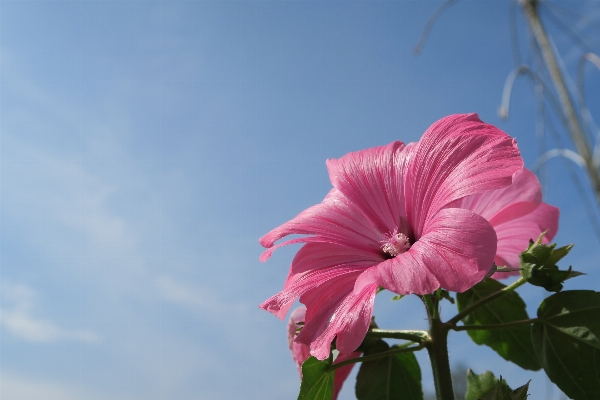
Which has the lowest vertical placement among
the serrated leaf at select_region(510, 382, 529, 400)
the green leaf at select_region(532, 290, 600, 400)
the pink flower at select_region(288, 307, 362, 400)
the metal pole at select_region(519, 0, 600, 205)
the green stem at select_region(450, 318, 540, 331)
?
the serrated leaf at select_region(510, 382, 529, 400)

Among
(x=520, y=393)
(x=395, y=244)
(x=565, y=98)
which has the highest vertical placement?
(x=565, y=98)

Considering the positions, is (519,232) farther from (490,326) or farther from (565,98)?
(565,98)

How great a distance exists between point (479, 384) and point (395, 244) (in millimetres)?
156

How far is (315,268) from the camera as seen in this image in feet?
1.19

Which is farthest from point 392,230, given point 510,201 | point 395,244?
point 510,201

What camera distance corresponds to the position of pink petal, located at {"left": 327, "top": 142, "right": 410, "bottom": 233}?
1.36ft

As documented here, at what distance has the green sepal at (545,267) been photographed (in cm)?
38

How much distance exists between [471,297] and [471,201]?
0.09m

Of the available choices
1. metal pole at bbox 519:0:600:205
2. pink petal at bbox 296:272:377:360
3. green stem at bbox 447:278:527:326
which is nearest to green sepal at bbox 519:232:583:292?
green stem at bbox 447:278:527:326

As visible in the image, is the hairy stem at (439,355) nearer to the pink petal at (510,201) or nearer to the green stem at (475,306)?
the green stem at (475,306)

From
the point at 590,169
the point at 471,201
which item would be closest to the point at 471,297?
the point at 471,201

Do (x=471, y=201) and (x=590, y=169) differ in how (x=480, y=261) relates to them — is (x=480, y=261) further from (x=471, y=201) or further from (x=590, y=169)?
(x=590, y=169)

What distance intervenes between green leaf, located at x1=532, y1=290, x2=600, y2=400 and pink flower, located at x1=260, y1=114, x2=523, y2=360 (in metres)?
0.12

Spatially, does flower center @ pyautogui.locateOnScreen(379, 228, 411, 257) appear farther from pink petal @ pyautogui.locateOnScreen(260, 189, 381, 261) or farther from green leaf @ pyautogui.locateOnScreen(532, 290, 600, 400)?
green leaf @ pyautogui.locateOnScreen(532, 290, 600, 400)
